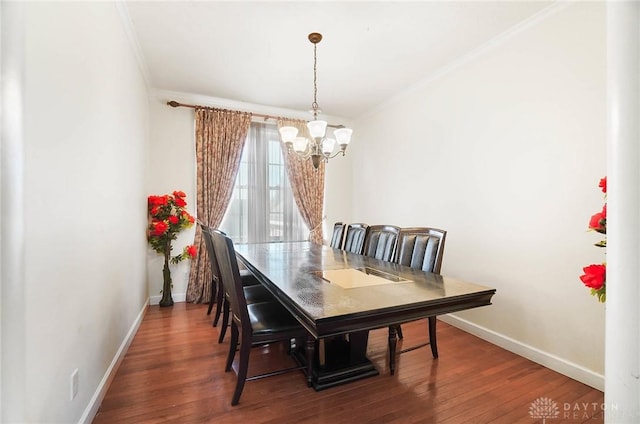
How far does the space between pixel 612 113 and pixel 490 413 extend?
1660mm

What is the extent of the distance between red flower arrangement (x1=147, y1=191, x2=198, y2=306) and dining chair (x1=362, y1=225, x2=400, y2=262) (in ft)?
7.24

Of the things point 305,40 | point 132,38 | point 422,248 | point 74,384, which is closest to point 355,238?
point 422,248

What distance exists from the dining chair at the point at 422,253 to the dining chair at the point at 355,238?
566 millimetres

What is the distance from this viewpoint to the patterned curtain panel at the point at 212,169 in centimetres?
381

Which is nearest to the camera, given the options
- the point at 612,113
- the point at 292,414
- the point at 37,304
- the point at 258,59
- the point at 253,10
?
the point at 612,113

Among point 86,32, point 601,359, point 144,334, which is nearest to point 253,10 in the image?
point 86,32

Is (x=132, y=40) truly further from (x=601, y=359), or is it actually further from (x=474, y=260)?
(x=601, y=359)

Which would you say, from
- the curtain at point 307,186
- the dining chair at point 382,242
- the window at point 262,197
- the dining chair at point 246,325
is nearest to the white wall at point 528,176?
the dining chair at point 382,242

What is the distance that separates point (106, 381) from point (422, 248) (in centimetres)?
236

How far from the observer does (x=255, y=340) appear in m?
1.75

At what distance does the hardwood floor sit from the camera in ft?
5.46

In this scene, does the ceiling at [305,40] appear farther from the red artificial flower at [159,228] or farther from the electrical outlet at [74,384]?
the electrical outlet at [74,384]

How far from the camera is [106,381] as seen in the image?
1892mm

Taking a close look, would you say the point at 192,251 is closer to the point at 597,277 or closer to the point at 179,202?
the point at 179,202
